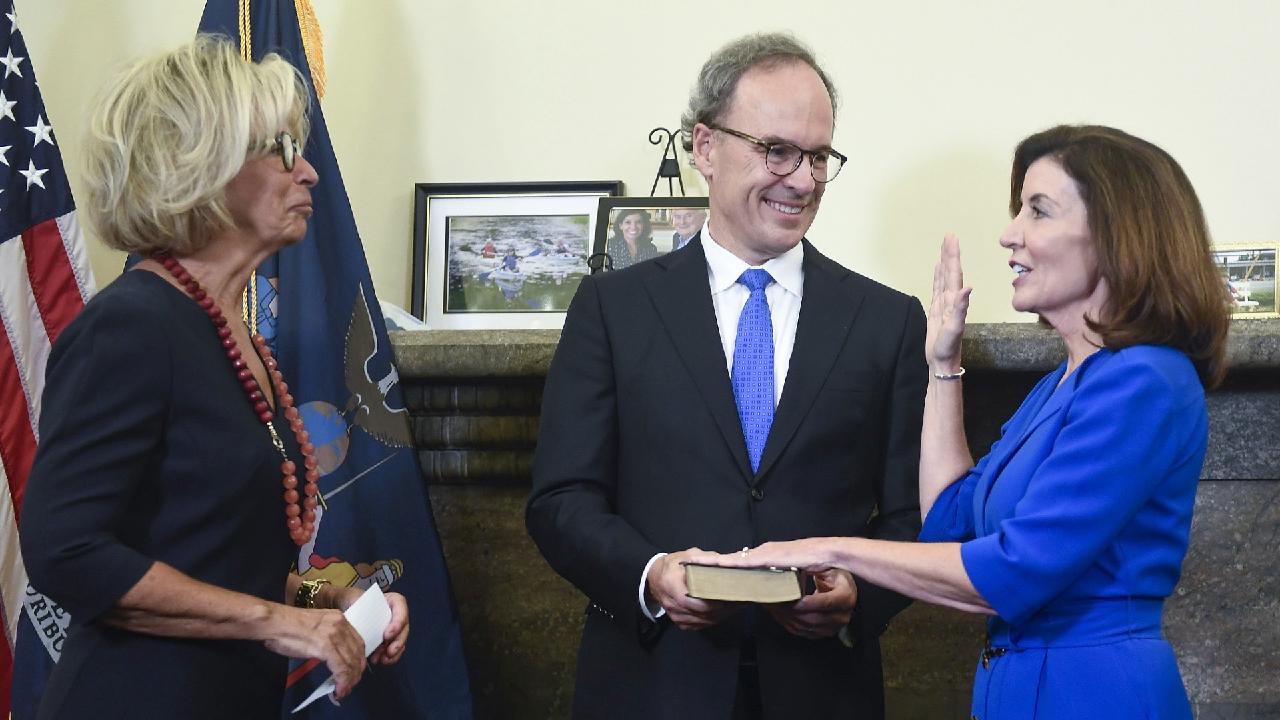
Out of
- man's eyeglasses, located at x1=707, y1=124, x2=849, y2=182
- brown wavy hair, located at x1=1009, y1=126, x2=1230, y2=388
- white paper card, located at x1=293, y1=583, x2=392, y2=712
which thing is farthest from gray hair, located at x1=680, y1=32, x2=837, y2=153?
white paper card, located at x1=293, y1=583, x2=392, y2=712

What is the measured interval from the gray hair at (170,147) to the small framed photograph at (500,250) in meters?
1.57

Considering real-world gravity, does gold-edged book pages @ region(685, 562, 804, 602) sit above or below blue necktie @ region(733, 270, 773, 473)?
below

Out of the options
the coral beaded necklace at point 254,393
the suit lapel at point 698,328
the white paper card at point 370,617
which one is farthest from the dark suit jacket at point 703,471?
the coral beaded necklace at point 254,393

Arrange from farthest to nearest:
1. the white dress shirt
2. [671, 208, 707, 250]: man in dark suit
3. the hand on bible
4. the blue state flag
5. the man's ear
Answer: [671, 208, 707, 250]: man in dark suit < the blue state flag < the man's ear < the white dress shirt < the hand on bible

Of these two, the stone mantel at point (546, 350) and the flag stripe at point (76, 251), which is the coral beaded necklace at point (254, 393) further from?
A: the flag stripe at point (76, 251)

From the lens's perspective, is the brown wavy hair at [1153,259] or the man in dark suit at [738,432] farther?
the man in dark suit at [738,432]

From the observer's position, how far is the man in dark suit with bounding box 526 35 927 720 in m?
2.13

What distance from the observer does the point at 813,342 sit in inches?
89.9

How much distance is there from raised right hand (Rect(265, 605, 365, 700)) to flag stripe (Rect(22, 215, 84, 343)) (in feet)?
4.93

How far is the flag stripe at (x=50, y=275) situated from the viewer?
2945 millimetres

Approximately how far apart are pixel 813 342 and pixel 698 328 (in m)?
0.20

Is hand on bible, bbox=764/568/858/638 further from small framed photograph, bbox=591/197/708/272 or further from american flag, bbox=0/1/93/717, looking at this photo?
american flag, bbox=0/1/93/717

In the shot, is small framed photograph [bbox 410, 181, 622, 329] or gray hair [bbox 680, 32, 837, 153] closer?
gray hair [bbox 680, 32, 837, 153]

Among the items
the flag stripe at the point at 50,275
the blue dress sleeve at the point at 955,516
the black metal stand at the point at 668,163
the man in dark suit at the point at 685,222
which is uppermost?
the black metal stand at the point at 668,163
